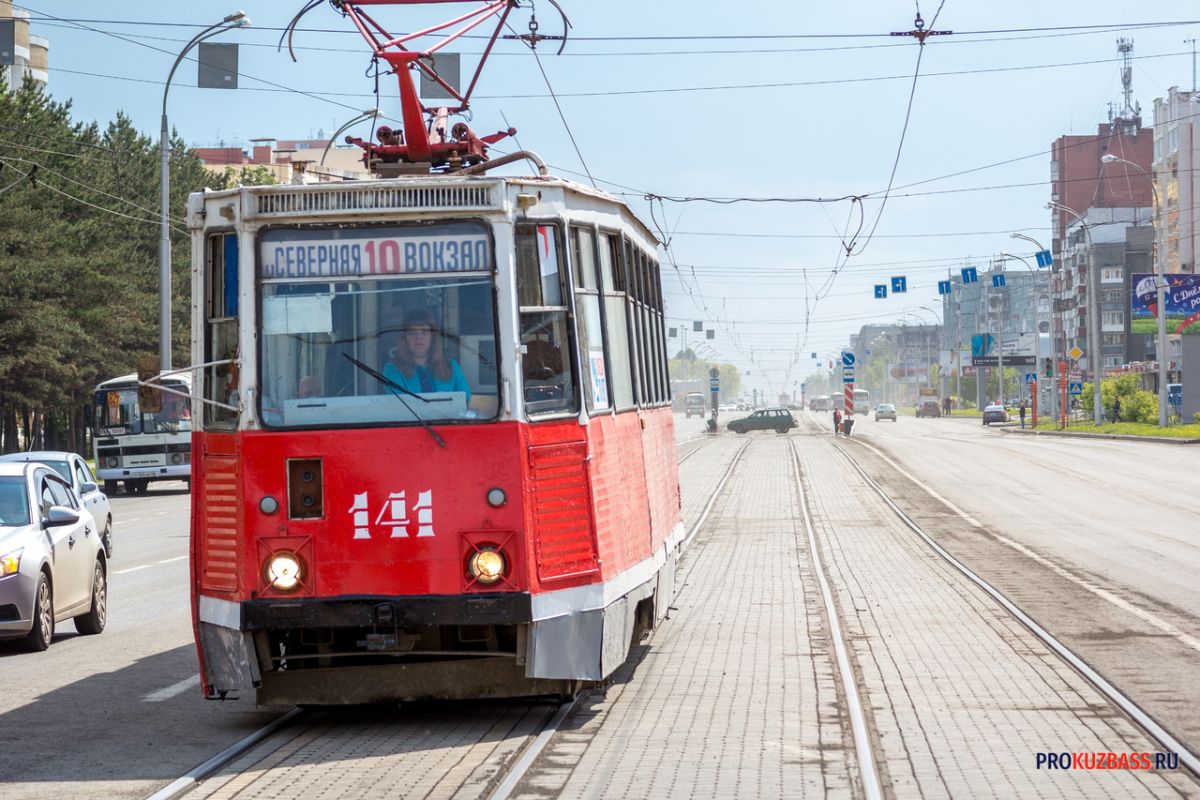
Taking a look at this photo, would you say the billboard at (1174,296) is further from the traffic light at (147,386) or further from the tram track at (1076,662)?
the traffic light at (147,386)

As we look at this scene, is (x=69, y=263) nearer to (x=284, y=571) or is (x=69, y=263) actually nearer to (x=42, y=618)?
(x=42, y=618)

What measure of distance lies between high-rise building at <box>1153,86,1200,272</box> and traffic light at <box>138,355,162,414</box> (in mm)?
103929

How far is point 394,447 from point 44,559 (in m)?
5.31

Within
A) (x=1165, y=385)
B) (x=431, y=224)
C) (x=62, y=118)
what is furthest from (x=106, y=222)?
(x=431, y=224)

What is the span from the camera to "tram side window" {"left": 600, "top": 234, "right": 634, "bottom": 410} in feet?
31.0

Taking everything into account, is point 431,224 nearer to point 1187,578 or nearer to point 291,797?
point 291,797

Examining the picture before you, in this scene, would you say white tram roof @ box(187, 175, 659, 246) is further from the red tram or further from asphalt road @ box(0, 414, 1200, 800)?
asphalt road @ box(0, 414, 1200, 800)

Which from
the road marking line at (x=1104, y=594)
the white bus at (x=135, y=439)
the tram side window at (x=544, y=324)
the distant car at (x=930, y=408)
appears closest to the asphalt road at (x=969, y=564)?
the road marking line at (x=1104, y=594)

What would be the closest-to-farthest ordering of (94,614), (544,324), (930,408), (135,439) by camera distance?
(544,324)
(94,614)
(135,439)
(930,408)

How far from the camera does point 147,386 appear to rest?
27.1 ft

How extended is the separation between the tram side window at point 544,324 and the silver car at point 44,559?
5501mm

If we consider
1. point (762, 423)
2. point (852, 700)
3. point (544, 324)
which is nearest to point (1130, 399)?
point (762, 423)

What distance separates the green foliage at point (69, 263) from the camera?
50.4 metres

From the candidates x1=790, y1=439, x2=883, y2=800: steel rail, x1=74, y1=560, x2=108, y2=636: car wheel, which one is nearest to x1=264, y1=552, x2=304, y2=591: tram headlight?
x1=790, y1=439, x2=883, y2=800: steel rail
